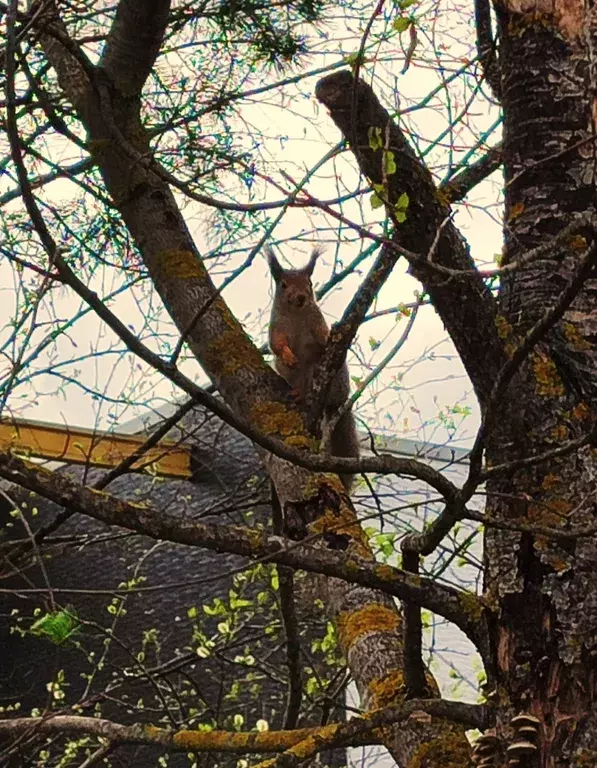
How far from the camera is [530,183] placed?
120cm

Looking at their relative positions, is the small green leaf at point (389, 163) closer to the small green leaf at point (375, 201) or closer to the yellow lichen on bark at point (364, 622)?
the small green leaf at point (375, 201)

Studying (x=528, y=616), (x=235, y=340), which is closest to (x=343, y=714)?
(x=235, y=340)

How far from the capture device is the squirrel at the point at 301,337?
2750 mm

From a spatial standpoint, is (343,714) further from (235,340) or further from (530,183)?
(530,183)

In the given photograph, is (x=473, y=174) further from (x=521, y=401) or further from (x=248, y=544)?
(x=248, y=544)

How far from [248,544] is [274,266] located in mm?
1788

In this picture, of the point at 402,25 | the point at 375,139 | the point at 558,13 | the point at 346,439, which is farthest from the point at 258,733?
the point at 346,439

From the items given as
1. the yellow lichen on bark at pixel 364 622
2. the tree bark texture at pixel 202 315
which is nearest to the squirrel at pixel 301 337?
the tree bark texture at pixel 202 315

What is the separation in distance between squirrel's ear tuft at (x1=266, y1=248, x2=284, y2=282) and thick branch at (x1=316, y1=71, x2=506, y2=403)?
5.17 ft

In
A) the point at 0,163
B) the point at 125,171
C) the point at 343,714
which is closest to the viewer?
the point at 125,171

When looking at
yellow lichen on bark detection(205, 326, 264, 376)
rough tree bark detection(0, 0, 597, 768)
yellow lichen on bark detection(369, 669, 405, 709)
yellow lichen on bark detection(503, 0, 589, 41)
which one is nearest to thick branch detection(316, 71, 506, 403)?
rough tree bark detection(0, 0, 597, 768)

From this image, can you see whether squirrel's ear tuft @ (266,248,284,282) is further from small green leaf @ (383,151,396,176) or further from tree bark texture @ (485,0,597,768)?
small green leaf @ (383,151,396,176)

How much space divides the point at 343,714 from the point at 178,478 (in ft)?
2.93

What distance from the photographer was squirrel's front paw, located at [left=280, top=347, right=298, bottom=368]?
2729 millimetres
